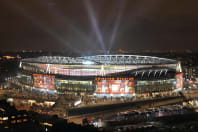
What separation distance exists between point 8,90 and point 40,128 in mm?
20942

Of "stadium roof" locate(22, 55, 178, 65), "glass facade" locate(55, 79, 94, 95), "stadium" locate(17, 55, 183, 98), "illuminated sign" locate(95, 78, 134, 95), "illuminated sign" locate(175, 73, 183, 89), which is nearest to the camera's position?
"illuminated sign" locate(95, 78, 134, 95)

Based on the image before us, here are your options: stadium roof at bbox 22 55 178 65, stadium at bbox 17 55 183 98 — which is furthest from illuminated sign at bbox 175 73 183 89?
stadium roof at bbox 22 55 178 65

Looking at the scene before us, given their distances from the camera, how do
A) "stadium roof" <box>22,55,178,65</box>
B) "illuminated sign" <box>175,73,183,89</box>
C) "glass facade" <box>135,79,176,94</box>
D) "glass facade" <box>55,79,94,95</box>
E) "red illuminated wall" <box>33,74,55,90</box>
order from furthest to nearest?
"stadium roof" <box>22,55,178,65</box>, "illuminated sign" <box>175,73,183,89</box>, "red illuminated wall" <box>33,74,55,90</box>, "glass facade" <box>55,79,94,95</box>, "glass facade" <box>135,79,176,94</box>

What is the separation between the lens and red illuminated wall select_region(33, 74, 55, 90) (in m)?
35.9

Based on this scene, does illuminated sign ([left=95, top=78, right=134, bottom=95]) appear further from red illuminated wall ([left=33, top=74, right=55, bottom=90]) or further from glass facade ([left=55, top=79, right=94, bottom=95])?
red illuminated wall ([left=33, top=74, right=55, bottom=90])

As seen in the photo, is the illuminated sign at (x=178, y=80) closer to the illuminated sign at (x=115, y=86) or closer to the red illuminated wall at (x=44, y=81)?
the illuminated sign at (x=115, y=86)

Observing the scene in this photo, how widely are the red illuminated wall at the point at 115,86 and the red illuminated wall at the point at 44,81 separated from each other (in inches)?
316

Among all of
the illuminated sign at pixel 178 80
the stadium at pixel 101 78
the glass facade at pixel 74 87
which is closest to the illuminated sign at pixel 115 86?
the stadium at pixel 101 78

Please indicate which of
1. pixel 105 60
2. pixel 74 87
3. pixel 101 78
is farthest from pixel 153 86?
pixel 74 87

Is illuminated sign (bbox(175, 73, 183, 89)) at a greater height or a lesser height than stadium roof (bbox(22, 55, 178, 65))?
lesser

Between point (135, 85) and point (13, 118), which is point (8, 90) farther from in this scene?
point (135, 85)

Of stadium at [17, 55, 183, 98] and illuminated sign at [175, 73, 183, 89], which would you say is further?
illuminated sign at [175, 73, 183, 89]

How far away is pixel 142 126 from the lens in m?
21.7

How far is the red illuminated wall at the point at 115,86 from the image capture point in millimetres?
33912
